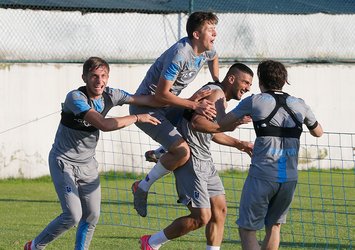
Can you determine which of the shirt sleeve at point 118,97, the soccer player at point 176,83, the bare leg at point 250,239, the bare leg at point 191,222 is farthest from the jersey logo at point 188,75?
the bare leg at point 250,239

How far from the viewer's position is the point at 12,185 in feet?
55.6

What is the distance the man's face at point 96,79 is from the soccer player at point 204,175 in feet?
3.01

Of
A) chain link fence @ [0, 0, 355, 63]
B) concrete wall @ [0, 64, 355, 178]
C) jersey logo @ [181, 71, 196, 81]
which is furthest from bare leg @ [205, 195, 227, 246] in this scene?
chain link fence @ [0, 0, 355, 63]

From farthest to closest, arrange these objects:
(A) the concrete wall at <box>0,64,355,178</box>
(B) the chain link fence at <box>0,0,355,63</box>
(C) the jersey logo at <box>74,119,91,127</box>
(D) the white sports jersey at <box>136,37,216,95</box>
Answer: (B) the chain link fence at <box>0,0,355,63</box> → (A) the concrete wall at <box>0,64,355,178</box> → (D) the white sports jersey at <box>136,37,216,95</box> → (C) the jersey logo at <box>74,119,91,127</box>

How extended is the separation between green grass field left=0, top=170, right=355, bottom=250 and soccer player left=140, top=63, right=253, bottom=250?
1.43 metres

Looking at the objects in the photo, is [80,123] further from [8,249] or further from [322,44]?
[322,44]

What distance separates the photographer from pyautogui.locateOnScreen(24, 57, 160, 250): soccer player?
8836 mm

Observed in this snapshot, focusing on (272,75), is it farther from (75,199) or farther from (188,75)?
(75,199)

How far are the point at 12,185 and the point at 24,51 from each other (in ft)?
8.40

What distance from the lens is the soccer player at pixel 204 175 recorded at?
9.01 metres

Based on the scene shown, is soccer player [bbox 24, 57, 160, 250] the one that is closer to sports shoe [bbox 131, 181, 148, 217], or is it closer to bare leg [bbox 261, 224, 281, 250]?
sports shoe [bbox 131, 181, 148, 217]

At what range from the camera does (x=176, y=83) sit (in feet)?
30.8

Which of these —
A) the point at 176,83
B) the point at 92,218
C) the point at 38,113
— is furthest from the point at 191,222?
the point at 38,113

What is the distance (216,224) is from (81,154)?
1.51m
